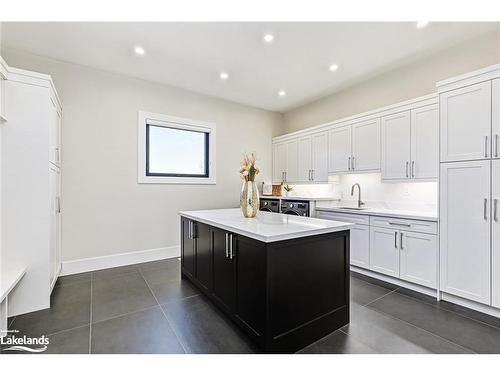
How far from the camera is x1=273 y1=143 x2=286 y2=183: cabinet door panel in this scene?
16.9ft

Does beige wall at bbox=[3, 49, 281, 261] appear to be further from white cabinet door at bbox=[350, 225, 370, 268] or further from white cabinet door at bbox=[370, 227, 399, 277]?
white cabinet door at bbox=[370, 227, 399, 277]

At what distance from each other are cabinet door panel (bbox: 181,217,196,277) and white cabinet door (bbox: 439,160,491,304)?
8.67 feet

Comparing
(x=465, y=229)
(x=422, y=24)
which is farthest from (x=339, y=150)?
(x=465, y=229)

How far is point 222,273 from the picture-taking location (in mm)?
2129

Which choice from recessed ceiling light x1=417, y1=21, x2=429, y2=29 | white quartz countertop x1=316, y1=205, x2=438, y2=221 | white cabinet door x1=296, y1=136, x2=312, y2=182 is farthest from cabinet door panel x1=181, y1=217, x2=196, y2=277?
recessed ceiling light x1=417, y1=21, x2=429, y2=29

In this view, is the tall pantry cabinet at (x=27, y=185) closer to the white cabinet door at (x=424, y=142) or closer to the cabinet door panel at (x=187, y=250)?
the cabinet door panel at (x=187, y=250)

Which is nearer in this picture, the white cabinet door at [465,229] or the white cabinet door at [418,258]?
the white cabinet door at [465,229]

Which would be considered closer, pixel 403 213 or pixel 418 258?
pixel 418 258

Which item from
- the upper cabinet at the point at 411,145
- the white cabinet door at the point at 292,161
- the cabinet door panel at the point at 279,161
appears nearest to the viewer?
the upper cabinet at the point at 411,145

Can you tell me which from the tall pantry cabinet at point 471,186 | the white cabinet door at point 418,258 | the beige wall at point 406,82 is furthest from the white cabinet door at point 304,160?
the tall pantry cabinet at point 471,186

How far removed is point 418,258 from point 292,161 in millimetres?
2761

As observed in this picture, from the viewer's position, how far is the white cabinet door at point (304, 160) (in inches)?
177

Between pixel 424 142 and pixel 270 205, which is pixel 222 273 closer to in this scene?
pixel 270 205

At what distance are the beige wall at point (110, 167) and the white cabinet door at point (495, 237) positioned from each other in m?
3.72
